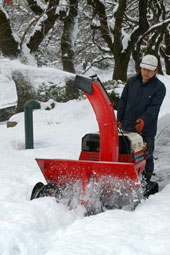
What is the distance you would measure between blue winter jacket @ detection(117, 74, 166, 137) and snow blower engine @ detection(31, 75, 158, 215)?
71 cm

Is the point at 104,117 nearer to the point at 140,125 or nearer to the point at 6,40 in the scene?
the point at 140,125

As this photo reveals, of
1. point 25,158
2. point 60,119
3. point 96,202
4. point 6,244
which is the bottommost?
point 60,119

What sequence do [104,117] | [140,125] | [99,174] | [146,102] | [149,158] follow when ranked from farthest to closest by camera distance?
[149,158], [146,102], [140,125], [104,117], [99,174]

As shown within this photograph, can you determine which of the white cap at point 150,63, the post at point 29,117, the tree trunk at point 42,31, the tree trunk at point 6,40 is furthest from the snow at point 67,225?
the tree trunk at point 42,31

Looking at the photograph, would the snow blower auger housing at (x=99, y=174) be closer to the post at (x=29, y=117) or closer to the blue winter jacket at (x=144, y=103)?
the blue winter jacket at (x=144, y=103)

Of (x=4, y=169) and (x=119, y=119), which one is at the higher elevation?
(x=119, y=119)

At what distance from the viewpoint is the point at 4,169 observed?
5238 millimetres

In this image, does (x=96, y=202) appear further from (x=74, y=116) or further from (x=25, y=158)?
(x=74, y=116)

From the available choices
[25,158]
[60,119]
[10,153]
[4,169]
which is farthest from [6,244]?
[60,119]

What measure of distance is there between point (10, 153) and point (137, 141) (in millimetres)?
2810

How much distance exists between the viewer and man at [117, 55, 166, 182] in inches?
182

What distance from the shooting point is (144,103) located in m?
4.78

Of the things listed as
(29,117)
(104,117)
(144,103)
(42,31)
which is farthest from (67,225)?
(42,31)

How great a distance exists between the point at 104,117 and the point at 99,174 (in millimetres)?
592
